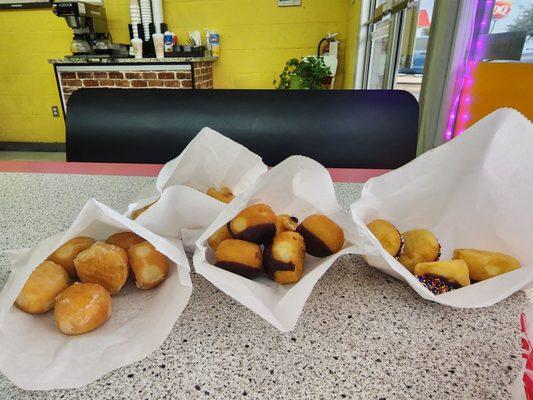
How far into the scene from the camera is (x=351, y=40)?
12.4 feet

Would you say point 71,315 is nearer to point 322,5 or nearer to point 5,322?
point 5,322

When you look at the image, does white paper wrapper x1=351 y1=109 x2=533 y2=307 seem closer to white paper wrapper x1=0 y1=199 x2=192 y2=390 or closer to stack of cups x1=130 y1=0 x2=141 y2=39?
white paper wrapper x1=0 y1=199 x2=192 y2=390

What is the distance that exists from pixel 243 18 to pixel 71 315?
425 cm

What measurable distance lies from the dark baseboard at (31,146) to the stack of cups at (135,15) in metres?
1.72

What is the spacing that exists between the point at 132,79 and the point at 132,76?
0.03 metres

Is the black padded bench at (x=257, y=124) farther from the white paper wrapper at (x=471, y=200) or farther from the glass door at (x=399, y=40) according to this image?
the white paper wrapper at (x=471, y=200)

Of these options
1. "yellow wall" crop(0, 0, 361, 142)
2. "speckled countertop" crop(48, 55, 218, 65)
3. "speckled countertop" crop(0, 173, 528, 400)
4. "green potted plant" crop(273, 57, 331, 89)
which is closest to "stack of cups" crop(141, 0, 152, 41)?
"yellow wall" crop(0, 0, 361, 142)

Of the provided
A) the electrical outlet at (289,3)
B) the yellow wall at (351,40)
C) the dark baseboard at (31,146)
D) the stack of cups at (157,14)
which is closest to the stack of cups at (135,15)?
the stack of cups at (157,14)

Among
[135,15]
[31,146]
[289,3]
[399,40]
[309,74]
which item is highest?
[289,3]

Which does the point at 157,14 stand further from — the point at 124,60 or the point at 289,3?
the point at 289,3

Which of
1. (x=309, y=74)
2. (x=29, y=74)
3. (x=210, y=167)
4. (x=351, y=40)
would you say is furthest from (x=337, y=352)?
(x=29, y=74)

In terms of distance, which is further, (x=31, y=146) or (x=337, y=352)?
(x=31, y=146)

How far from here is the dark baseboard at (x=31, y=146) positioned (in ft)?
15.1

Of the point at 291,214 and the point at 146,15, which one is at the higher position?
the point at 146,15
